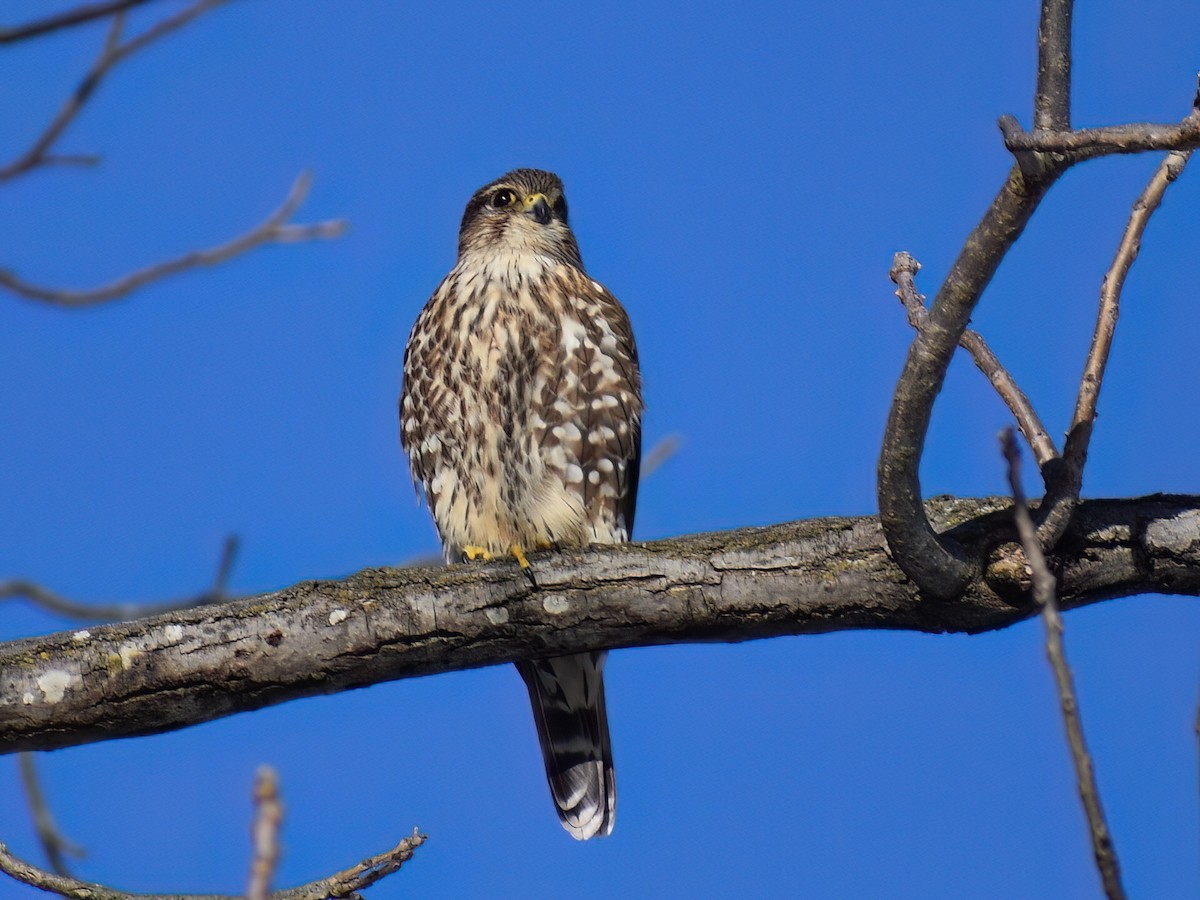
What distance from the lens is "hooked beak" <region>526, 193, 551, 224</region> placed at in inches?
221

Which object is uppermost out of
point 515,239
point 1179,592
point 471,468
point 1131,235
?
point 515,239

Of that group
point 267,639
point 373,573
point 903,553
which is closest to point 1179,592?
point 903,553

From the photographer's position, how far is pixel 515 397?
15.4ft

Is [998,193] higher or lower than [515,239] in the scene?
lower

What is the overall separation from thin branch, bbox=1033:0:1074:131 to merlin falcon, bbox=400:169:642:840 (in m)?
2.40

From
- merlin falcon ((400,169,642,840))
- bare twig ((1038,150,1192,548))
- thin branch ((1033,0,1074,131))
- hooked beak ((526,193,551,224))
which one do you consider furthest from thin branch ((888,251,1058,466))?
hooked beak ((526,193,551,224))

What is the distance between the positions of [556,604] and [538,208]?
8.43 ft

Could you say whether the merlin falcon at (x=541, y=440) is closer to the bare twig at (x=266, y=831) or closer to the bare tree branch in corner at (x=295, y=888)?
the bare tree branch in corner at (x=295, y=888)

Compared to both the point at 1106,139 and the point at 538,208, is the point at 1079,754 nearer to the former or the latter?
the point at 1106,139

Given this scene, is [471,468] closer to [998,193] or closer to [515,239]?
[515,239]

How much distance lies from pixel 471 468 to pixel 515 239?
114cm

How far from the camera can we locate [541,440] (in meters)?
A: 4.68

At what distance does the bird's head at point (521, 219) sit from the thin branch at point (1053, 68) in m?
3.00

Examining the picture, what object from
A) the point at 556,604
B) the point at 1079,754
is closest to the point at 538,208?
the point at 556,604
